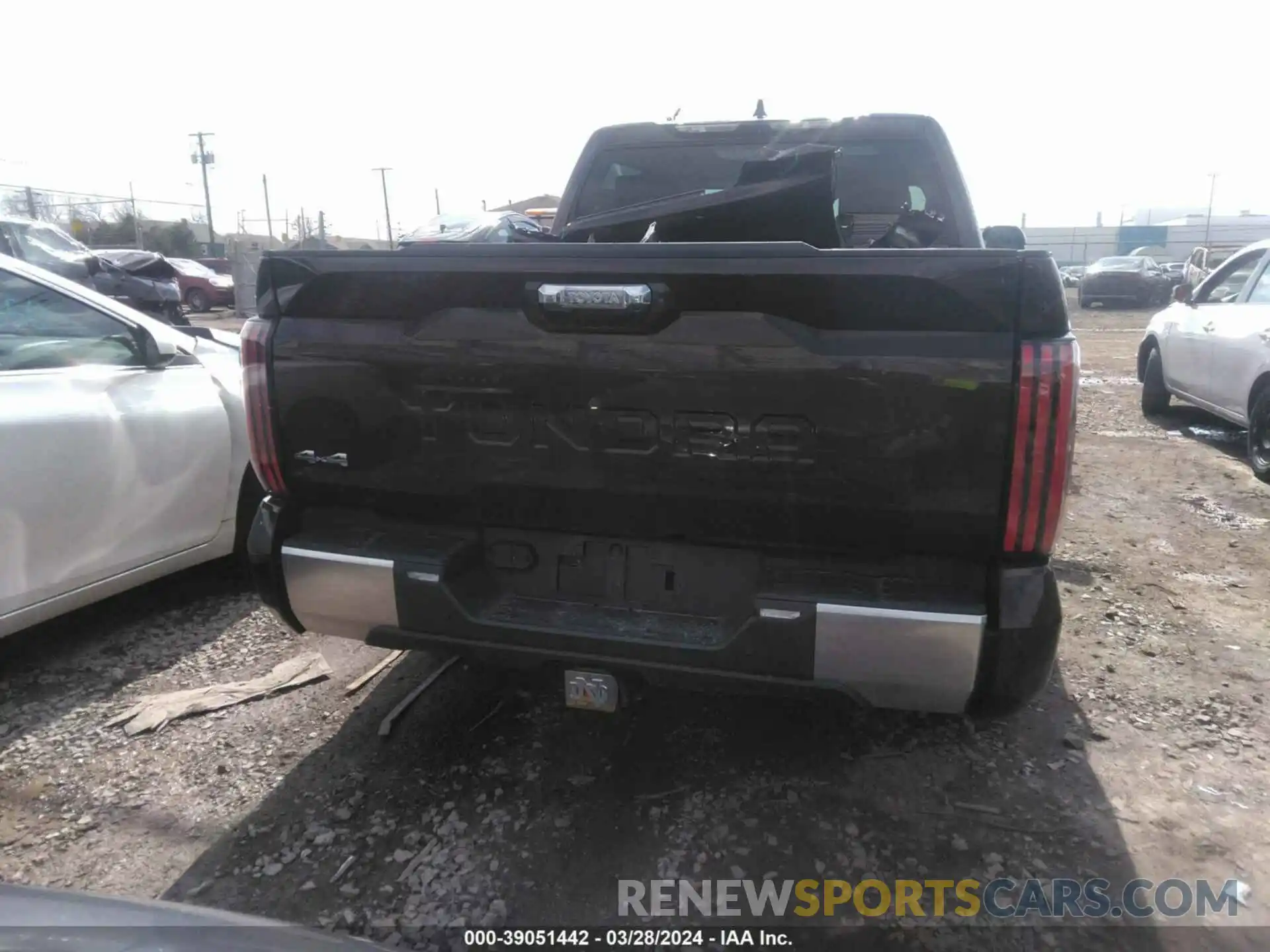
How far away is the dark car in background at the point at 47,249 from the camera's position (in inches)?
627

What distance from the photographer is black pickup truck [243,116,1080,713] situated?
2090mm

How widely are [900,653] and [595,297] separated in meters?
1.15

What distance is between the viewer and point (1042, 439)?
2.03 meters

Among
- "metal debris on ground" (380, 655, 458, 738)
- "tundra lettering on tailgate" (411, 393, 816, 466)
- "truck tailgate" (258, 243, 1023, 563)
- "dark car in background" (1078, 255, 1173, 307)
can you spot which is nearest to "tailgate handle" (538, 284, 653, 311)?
"truck tailgate" (258, 243, 1023, 563)

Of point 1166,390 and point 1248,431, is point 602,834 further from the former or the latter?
point 1166,390

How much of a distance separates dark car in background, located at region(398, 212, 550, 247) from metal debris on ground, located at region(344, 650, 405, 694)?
174cm

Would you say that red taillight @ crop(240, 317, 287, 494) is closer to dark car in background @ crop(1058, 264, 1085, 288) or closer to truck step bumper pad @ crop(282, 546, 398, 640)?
truck step bumper pad @ crop(282, 546, 398, 640)

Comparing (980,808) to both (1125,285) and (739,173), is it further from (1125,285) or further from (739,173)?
(1125,285)

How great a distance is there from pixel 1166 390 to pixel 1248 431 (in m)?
2.23

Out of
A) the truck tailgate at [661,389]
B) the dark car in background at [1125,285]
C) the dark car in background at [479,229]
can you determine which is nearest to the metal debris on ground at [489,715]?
the truck tailgate at [661,389]

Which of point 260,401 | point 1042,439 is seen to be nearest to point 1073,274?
point 1042,439

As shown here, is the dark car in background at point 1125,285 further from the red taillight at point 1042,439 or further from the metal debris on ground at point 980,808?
the red taillight at point 1042,439

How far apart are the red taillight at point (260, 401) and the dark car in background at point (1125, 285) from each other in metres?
27.6

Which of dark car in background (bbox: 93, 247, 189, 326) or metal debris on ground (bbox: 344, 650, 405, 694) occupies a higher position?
dark car in background (bbox: 93, 247, 189, 326)
